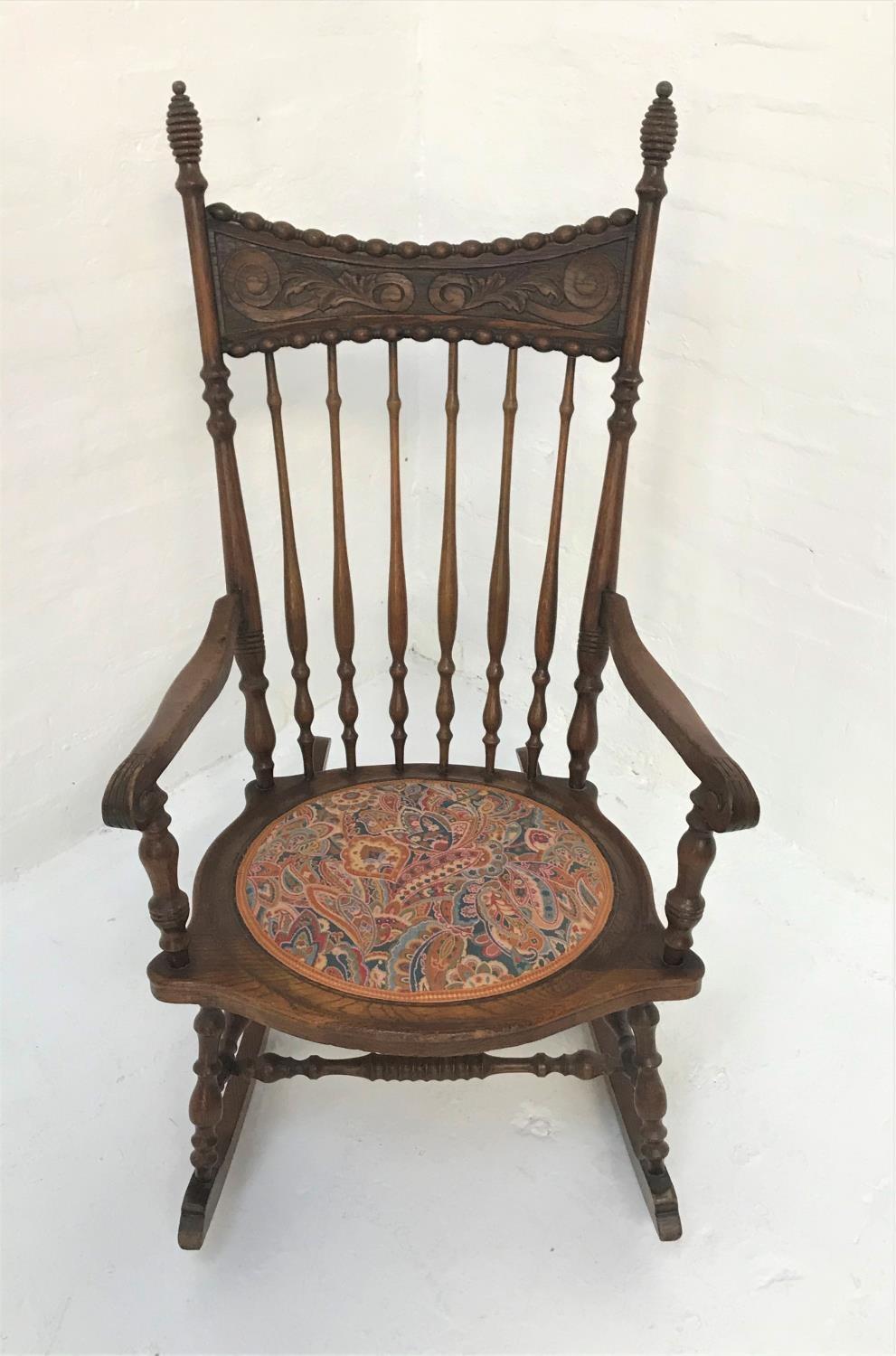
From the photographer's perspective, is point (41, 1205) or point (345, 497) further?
point (345, 497)

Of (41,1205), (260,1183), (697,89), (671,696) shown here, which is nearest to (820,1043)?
(671,696)

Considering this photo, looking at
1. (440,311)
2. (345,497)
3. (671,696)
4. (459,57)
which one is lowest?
(345,497)

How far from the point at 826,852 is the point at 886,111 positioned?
1198mm

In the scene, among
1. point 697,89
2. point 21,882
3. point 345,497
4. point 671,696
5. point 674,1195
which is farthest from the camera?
point 345,497

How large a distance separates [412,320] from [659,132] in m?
0.38

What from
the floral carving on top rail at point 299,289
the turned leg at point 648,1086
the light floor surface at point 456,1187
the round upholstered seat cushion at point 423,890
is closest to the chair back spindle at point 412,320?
the floral carving on top rail at point 299,289

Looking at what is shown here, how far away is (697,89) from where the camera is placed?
5.68 ft

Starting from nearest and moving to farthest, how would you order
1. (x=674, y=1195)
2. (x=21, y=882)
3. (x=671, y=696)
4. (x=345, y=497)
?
(x=671, y=696) < (x=674, y=1195) < (x=21, y=882) < (x=345, y=497)

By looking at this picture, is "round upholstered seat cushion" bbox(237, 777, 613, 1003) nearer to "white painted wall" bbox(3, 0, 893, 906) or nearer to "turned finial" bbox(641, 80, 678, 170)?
"white painted wall" bbox(3, 0, 893, 906)

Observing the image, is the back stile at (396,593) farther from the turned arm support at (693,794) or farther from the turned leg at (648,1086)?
the turned leg at (648,1086)

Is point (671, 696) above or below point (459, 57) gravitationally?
below

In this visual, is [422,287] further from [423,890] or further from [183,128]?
[423,890]

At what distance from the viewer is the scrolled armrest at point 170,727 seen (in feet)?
3.81

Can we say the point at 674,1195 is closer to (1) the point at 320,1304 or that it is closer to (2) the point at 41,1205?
(1) the point at 320,1304
